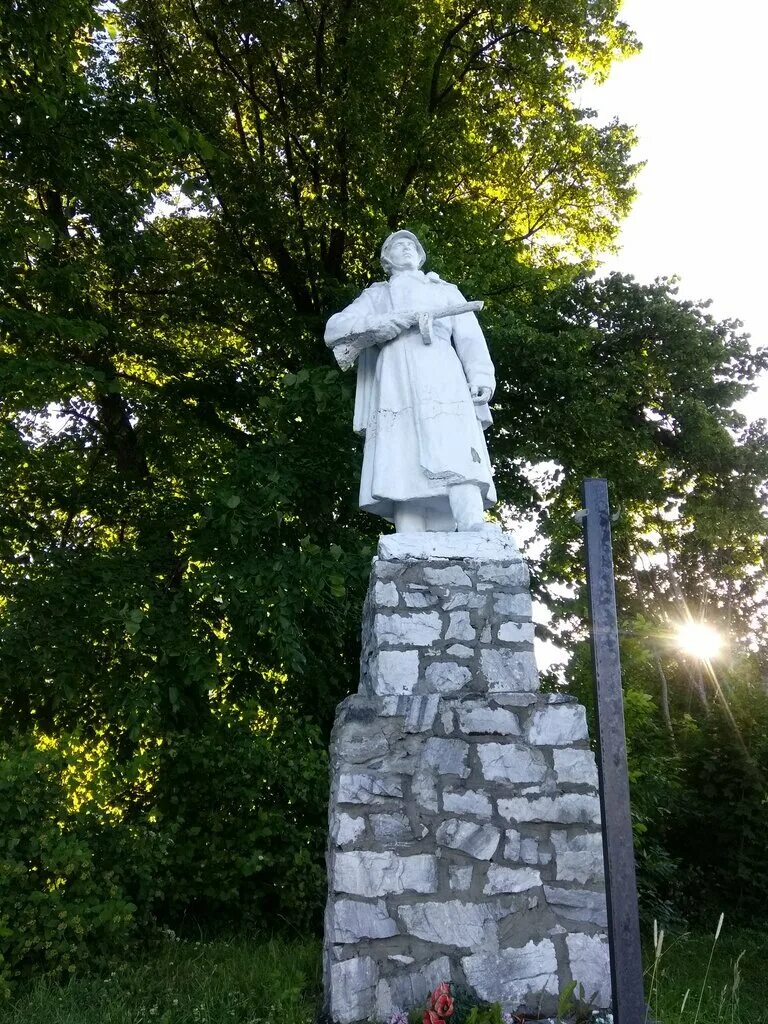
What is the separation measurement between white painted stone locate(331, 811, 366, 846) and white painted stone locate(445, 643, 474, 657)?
89cm

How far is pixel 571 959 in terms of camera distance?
3592 mm

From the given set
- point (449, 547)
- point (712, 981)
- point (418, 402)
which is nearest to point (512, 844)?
point (449, 547)

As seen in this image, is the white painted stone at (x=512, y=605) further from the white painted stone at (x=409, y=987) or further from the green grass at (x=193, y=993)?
the green grass at (x=193, y=993)

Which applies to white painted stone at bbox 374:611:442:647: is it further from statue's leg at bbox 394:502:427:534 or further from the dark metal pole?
the dark metal pole

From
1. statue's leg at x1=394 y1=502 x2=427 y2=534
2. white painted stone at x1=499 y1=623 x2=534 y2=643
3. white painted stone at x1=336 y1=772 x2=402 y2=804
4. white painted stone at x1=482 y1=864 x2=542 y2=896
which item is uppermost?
statue's leg at x1=394 y1=502 x2=427 y2=534

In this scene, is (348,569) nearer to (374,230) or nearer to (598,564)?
(374,230)

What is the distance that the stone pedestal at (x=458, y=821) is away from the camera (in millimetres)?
3547

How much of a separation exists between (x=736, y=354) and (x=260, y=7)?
6032 millimetres

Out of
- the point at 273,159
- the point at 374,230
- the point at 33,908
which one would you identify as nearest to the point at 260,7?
the point at 273,159

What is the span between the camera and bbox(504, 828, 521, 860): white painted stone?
3738 mm

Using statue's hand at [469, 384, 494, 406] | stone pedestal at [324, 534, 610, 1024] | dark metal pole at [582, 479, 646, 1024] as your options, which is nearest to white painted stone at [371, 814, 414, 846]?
stone pedestal at [324, 534, 610, 1024]

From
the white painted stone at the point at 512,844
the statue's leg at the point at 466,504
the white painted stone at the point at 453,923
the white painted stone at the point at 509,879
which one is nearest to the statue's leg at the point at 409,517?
the statue's leg at the point at 466,504

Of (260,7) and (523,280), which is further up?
(260,7)

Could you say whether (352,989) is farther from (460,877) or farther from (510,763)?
(510,763)
